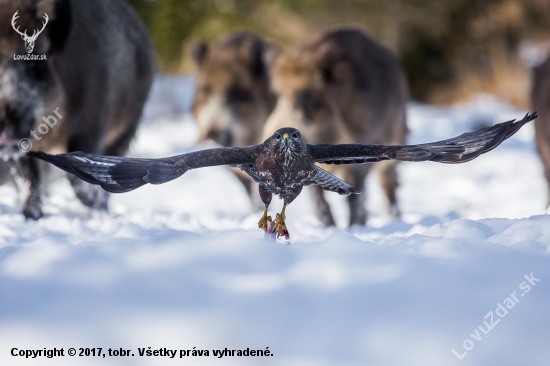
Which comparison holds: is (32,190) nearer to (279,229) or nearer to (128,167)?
(128,167)

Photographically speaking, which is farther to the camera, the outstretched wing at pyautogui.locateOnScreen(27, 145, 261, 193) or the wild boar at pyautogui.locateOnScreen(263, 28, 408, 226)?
the wild boar at pyautogui.locateOnScreen(263, 28, 408, 226)

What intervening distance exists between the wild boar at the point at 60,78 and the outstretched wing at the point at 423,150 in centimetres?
201

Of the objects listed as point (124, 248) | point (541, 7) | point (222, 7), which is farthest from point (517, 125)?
point (541, 7)

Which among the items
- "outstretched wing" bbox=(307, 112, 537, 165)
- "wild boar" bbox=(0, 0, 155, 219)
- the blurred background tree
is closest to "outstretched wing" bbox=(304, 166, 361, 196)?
"outstretched wing" bbox=(307, 112, 537, 165)

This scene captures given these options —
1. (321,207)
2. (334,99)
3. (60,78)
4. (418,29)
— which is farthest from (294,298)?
(418,29)

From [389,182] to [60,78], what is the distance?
375 cm

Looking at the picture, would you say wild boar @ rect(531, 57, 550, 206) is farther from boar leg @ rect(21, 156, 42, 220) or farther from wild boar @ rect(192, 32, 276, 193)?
boar leg @ rect(21, 156, 42, 220)

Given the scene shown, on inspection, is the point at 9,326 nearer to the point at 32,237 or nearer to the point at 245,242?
the point at 245,242

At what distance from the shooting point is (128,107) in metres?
5.73

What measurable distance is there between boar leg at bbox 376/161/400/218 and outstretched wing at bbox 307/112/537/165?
3.87 m

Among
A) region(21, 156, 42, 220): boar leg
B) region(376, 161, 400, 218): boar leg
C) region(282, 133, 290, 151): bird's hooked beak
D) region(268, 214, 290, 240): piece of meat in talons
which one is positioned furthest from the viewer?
region(376, 161, 400, 218): boar leg

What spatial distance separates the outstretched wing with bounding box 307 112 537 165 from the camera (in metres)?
3.12

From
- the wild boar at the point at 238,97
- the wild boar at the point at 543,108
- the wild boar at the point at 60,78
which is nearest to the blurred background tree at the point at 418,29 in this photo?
the wild boar at the point at 238,97

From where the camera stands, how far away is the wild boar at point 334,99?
5938 mm
